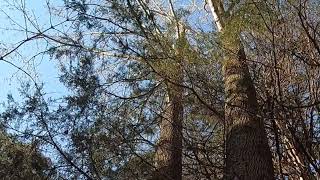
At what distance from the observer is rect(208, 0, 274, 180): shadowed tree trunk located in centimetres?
413

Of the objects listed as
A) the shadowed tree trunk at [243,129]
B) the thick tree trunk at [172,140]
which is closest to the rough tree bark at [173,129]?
the thick tree trunk at [172,140]

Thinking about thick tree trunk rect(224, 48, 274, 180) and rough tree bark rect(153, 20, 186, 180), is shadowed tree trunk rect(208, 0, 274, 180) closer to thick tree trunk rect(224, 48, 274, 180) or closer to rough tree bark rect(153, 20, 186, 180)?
thick tree trunk rect(224, 48, 274, 180)

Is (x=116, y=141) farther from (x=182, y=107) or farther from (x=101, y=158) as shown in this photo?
(x=182, y=107)

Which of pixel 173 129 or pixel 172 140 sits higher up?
pixel 173 129

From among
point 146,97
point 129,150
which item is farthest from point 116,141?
point 146,97

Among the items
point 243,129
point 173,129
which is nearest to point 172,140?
point 173,129

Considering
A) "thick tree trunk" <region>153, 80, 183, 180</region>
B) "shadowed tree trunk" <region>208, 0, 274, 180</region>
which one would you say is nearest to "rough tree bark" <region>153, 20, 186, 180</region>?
"thick tree trunk" <region>153, 80, 183, 180</region>

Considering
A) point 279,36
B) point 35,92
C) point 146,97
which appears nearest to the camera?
point 279,36

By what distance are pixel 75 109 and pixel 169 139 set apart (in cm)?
134

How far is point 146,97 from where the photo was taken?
554 centimetres

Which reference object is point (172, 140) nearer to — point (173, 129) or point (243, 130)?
point (173, 129)

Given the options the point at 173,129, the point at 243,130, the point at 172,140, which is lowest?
the point at 243,130

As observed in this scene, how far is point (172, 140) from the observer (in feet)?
18.8

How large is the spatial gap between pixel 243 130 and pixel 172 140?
142 cm
